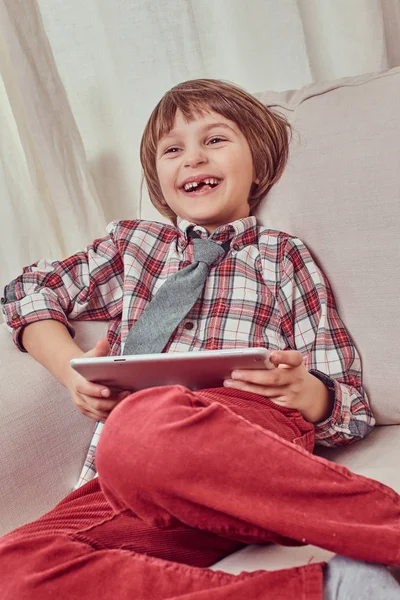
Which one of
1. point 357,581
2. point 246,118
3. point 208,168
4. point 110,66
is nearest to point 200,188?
point 208,168

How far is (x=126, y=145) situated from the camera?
1.75 m

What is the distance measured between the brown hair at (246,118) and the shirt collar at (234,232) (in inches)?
2.8

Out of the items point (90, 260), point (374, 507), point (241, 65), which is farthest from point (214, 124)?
point (374, 507)

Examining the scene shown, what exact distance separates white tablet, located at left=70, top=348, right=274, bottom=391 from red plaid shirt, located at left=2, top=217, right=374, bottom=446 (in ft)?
0.61

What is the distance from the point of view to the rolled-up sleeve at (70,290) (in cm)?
120

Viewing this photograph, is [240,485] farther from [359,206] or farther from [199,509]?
[359,206]

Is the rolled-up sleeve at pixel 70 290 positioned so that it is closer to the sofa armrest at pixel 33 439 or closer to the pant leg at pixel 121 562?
the sofa armrest at pixel 33 439

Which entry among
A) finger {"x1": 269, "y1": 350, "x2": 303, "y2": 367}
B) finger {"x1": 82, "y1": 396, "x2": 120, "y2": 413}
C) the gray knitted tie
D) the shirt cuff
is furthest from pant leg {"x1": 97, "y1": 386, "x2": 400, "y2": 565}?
the shirt cuff

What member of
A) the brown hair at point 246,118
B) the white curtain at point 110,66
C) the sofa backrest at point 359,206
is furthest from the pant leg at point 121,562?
the white curtain at point 110,66

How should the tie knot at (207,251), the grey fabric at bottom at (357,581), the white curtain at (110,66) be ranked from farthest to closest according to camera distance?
the white curtain at (110,66), the tie knot at (207,251), the grey fabric at bottom at (357,581)

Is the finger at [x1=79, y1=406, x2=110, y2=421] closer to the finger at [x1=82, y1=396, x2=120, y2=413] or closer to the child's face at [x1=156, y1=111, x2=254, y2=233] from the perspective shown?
the finger at [x1=82, y1=396, x2=120, y2=413]

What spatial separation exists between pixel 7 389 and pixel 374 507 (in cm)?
62

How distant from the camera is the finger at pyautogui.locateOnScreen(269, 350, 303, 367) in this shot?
2.94ft

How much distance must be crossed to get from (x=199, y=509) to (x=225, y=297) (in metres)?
0.48
